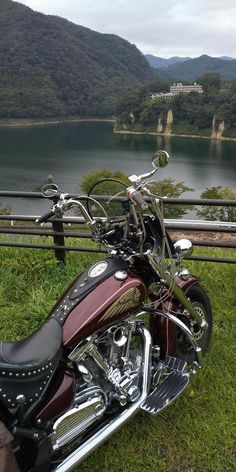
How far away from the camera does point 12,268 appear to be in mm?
3992

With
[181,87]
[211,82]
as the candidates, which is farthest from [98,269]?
[181,87]

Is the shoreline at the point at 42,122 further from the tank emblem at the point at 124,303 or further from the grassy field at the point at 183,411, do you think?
the tank emblem at the point at 124,303

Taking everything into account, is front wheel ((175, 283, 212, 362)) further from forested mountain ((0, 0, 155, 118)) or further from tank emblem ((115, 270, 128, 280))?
forested mountain ((0, 0, 155, 118))

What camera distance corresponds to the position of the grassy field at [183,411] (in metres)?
2.29

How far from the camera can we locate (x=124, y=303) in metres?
2.03

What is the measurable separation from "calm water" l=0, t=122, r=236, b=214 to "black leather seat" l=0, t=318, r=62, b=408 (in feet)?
89.8

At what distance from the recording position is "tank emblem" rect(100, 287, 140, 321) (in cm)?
197

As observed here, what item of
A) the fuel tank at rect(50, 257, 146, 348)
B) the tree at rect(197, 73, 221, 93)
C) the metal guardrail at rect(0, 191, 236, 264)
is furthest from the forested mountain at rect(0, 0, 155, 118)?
the fuel tank at rect(50, 257, 146, 348)

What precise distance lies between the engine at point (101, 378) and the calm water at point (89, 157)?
27.0 m

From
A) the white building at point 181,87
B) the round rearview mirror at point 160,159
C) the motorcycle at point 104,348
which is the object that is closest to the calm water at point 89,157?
the white building at point 181,87

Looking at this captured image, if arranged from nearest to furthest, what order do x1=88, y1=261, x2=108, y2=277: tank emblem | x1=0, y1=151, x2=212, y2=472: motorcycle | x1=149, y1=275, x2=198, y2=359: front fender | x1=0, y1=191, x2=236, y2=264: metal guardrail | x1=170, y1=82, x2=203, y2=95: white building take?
x1=0, y1=151, x2=212, y2=472: motorcycle → x1=88, y1=261, x2=108, y2=277: tank emblem → x1=149, y1=275, x2=198, y2=359: front fender → x1=0, y1=191, x2=236, y2=264: metal guardrail → x1=170, y1=82, x2=203, y2=95: white building

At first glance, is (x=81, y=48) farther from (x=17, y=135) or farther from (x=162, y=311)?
(x=162, y=311)

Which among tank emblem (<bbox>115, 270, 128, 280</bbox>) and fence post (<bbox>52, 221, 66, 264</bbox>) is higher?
tank emblem (<bbox>115, 270, 128, 280</bbox>)

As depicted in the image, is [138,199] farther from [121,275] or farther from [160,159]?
[121,275]
